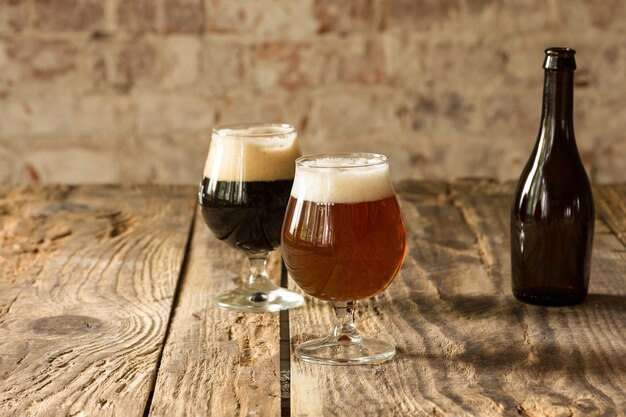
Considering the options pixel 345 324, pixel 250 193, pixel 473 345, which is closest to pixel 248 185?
pixel 250 193

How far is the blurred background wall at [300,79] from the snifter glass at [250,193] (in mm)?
1441

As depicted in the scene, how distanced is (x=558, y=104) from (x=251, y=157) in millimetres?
436

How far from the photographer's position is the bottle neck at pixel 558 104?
1330mm

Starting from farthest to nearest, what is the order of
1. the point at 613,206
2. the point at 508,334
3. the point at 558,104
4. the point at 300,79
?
the point at 300,79 → the point at 613,206 → the point at 558,104 → the point at 508,334

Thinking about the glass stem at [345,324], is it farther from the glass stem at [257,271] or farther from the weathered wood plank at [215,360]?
the glass stem at [257,271]

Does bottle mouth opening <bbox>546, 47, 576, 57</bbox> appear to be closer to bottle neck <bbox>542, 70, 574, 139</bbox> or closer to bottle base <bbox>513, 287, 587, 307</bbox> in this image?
bottle neck <bbox>542, 70, 574, 139</bbox>

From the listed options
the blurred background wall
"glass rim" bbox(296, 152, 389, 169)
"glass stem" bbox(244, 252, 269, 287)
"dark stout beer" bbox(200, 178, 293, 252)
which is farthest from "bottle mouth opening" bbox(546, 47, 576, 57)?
the blurred background wall

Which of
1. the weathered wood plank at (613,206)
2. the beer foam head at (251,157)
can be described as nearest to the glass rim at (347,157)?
the beer foam head at (251,157)

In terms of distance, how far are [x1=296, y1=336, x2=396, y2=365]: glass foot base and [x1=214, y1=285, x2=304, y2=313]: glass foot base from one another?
0.55 ft

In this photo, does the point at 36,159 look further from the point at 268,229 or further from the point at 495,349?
the point at 495,349

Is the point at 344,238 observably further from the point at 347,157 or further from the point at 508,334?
the point at 508,334

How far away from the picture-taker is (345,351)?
116 centimetres

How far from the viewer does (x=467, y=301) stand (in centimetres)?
139

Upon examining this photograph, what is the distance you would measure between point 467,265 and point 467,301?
0.21m
